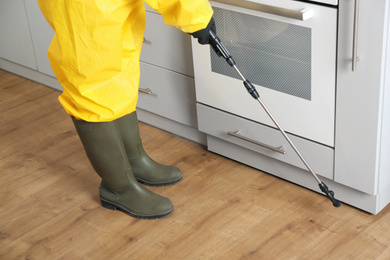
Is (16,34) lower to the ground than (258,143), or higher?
higher

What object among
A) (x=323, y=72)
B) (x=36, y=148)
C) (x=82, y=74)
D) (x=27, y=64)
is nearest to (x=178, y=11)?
(x=82, y=74)

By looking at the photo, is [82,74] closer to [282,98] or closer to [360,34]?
[282,98]

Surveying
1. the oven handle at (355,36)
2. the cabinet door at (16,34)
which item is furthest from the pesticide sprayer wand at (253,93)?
the cabinet door at (16,34)

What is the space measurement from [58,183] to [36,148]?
0.33 metres

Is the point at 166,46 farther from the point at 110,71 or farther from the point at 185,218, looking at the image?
the point at 185,218

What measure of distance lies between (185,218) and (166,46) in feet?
2.35

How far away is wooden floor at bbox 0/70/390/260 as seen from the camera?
200cm

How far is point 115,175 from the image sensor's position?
2.18 m

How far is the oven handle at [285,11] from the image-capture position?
6.17 feet

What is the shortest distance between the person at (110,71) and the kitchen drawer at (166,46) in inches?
13.3

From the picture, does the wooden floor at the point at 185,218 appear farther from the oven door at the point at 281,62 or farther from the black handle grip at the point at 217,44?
the black handle grip at the point at 217,44

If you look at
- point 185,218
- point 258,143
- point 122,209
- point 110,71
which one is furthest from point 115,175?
point 258,143

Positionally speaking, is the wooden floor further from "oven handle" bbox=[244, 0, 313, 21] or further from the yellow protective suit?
"oven handle" bbox=[244, 0, 313, 21]

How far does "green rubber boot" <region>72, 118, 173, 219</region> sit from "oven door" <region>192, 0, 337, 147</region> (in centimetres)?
44
